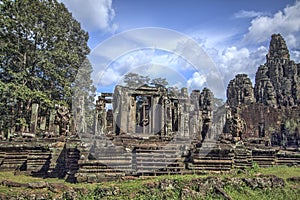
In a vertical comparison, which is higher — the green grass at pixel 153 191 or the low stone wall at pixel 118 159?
the low stone wall at pixel 118 159

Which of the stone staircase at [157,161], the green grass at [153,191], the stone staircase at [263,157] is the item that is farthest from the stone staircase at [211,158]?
the stone staircase at [263,157]

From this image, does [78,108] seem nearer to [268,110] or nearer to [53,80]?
[53,80]

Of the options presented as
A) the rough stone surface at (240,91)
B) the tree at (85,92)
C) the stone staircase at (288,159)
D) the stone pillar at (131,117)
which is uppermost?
the rough stone surface at (240,91)

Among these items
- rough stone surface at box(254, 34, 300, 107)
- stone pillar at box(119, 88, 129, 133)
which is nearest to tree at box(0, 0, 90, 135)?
stone pillar at box(119, 88, 129, 133)

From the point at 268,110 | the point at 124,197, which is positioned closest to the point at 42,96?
the point at 124,197

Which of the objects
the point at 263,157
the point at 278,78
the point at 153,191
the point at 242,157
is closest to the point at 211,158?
the point at 242,157

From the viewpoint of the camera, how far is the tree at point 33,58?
2167cm

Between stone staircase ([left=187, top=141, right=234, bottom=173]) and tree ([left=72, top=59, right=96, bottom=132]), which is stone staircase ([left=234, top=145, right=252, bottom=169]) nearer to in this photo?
stone staircase ([left=187, top=141, right=234, bottom=173])

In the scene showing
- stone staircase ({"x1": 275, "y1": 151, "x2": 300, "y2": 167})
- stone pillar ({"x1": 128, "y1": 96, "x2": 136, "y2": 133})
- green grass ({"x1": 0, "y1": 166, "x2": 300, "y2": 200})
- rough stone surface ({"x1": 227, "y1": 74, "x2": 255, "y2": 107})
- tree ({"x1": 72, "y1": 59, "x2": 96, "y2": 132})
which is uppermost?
rough stone surface ({"x1": 227, "y1": 74, "x2": 255, "y2": 107})

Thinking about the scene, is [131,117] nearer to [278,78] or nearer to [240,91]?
[240,91]

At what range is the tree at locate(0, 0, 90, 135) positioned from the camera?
853 inches

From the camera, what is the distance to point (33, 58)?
77.2 feet

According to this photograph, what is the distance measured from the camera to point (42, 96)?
851 inches

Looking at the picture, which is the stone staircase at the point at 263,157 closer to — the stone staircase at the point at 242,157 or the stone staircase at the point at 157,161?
the stone staircase at the point at 242,157
